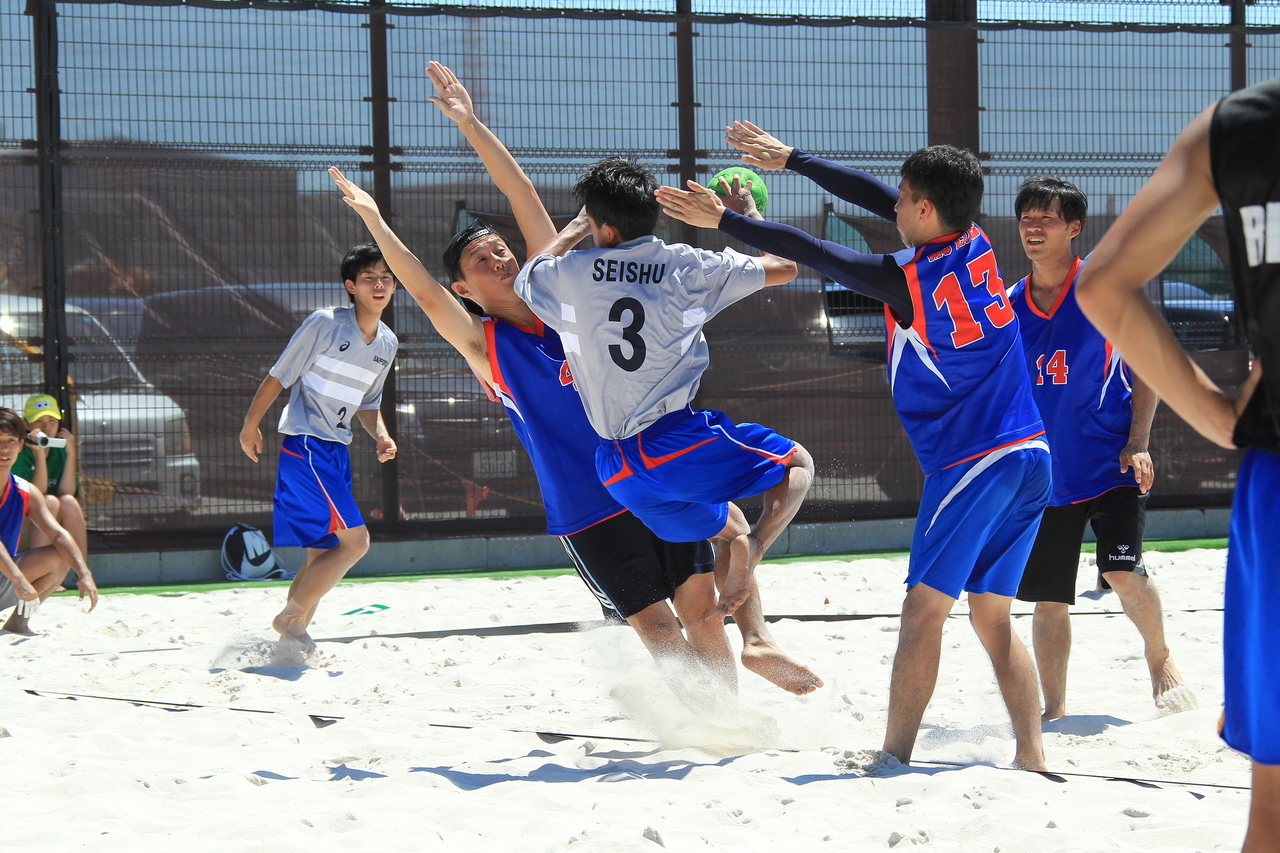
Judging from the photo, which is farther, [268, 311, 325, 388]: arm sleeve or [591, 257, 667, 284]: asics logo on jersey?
[268, 311, 325, 388]: arm sleeve

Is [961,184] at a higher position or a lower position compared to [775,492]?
higher

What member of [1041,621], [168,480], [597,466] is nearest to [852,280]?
[597,466]

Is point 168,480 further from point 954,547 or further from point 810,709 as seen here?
point 954,547

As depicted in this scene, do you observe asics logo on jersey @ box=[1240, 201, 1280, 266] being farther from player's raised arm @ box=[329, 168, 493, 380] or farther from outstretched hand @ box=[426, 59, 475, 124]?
outstretched hand @ box=[426, 59, 475, 124]

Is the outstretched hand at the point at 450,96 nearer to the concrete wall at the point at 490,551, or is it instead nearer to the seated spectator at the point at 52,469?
the seated spectator at the point at 52,469

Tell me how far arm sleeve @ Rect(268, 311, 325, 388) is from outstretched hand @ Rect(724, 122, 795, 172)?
2.64 metres

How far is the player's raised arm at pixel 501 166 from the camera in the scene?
4078mm

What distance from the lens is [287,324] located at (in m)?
8.42

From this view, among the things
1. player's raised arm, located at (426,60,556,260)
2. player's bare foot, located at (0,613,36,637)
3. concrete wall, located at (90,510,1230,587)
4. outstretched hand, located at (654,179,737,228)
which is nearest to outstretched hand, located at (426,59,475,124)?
player's raised arm, located at (426,60,556,260)

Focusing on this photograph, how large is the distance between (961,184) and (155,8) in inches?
279

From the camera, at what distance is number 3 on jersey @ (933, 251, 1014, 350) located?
10.1 ft

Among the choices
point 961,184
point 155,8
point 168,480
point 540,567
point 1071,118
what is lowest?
point 540,567

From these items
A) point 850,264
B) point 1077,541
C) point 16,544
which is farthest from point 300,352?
point 1077,541

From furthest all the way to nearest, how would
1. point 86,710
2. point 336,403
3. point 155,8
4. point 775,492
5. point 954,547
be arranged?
point 155,8, point 336,403, point 86,710, point 775,492, point 954,547
